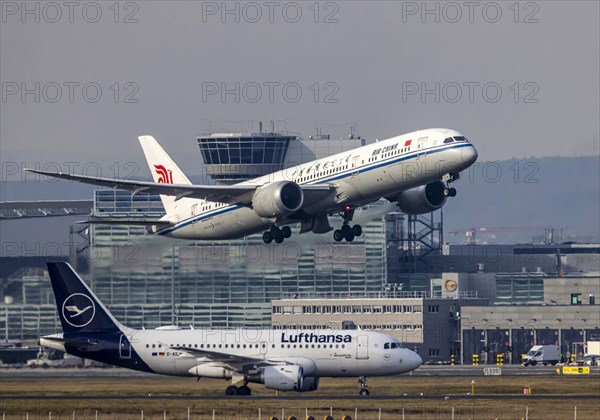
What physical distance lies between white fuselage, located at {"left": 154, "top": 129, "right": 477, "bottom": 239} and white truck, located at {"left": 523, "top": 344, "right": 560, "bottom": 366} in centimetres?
4364

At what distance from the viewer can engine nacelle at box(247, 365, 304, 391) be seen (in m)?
75.9

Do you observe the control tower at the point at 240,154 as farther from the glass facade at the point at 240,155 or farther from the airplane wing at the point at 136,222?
the airplane wing at the point at 136,222

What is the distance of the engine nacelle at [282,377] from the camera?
7588cm

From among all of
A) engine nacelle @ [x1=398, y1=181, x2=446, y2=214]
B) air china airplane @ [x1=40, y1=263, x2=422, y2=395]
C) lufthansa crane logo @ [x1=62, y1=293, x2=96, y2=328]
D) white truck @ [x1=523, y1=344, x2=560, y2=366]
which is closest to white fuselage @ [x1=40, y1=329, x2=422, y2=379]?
air china airplane @ [x1=40, y1=263, x2=422, y2=395]

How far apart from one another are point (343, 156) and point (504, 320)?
229 ft

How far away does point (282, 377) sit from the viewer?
2995 inches

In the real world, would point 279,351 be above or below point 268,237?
below

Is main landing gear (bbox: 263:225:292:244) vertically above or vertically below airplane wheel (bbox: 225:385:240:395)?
above

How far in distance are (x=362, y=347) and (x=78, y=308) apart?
16245 millimetres

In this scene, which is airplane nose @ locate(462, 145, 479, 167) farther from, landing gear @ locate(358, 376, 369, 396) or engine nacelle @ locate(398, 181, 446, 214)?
landing gear @ locate(358, 376, 369, 396)

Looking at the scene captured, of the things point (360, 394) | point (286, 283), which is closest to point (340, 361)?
point (360, 394)

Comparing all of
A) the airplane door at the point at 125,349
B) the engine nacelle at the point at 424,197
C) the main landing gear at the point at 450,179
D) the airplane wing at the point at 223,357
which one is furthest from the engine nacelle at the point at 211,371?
the main landing gear at the point at 450,179

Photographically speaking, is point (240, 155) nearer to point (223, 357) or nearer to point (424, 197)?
point (424, 197)

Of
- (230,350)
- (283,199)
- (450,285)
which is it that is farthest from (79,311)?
(450,285)
